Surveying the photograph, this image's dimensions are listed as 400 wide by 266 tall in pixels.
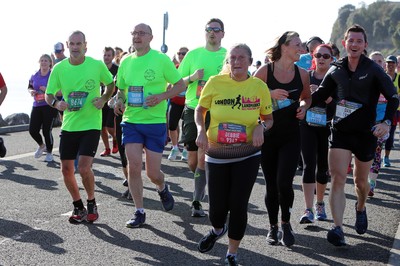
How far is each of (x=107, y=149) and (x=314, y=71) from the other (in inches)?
235

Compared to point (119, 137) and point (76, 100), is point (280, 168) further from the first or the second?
point (119, 137)

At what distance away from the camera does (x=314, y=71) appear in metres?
7.41

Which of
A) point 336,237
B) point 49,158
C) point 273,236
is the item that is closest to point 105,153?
point 49,158

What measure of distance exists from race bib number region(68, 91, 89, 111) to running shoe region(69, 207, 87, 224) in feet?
3.41

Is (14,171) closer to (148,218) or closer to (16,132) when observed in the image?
(148,218)

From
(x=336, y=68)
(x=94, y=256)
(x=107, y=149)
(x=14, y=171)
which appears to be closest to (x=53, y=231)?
(x=94, y=256)

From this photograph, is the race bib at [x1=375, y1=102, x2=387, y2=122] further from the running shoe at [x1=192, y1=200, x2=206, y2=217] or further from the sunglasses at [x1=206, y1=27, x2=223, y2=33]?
the running shoe at [x1=192, y1=200, x2=206, y2=217]

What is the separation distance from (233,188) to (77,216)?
2.26 meters

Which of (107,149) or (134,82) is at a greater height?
(134,82)

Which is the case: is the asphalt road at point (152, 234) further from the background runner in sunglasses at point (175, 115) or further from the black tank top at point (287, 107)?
the background runner in sunglasses at point (175, 115)

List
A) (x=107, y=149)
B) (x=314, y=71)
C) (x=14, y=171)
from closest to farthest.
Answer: (x=314, y=71) → (x=14, y=171) → (x=107, y=149)

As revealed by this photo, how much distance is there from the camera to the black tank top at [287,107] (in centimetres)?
590

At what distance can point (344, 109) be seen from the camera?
609 cm

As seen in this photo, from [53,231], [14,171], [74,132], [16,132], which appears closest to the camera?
[53,231]
